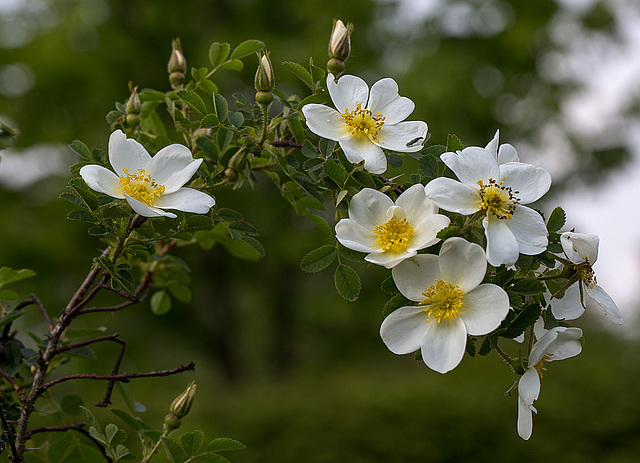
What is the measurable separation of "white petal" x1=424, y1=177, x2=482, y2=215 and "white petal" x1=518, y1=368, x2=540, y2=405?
231 millimetres

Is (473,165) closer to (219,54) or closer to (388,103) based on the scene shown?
(388,103)

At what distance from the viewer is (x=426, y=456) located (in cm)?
404

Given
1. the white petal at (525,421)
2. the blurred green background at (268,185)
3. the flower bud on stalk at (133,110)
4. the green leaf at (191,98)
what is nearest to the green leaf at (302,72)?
the green leaf at (191,98)

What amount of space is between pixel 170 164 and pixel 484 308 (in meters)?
0.48

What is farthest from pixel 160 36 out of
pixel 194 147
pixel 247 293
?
pixel 194 147

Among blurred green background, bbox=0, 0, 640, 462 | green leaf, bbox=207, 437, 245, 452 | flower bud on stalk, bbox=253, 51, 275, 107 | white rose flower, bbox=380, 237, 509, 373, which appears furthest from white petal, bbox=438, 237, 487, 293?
blurred green background, bbox=0, 0, 640, 462

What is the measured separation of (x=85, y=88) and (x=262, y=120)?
20.1 ft

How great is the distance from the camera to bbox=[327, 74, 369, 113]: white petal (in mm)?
884

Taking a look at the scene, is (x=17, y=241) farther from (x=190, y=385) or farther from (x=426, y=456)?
(x=190, y=385)

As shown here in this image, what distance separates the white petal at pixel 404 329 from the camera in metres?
0.78

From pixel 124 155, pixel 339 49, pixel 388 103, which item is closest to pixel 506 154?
pixel 388 103

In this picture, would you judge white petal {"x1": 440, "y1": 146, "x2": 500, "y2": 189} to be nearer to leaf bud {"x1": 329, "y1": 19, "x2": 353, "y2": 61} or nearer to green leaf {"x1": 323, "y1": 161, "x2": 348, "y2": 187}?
green leaf {"x1": 323, "y1": 161, "x2": 348, "y2": 187}

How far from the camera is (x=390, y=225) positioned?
811mm

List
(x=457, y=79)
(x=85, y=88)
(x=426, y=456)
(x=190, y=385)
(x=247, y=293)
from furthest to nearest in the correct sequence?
(x=247, y=293), (x=85, y=88), (x=457, y=79), (x=426, y=456), (x=190, y=385)
